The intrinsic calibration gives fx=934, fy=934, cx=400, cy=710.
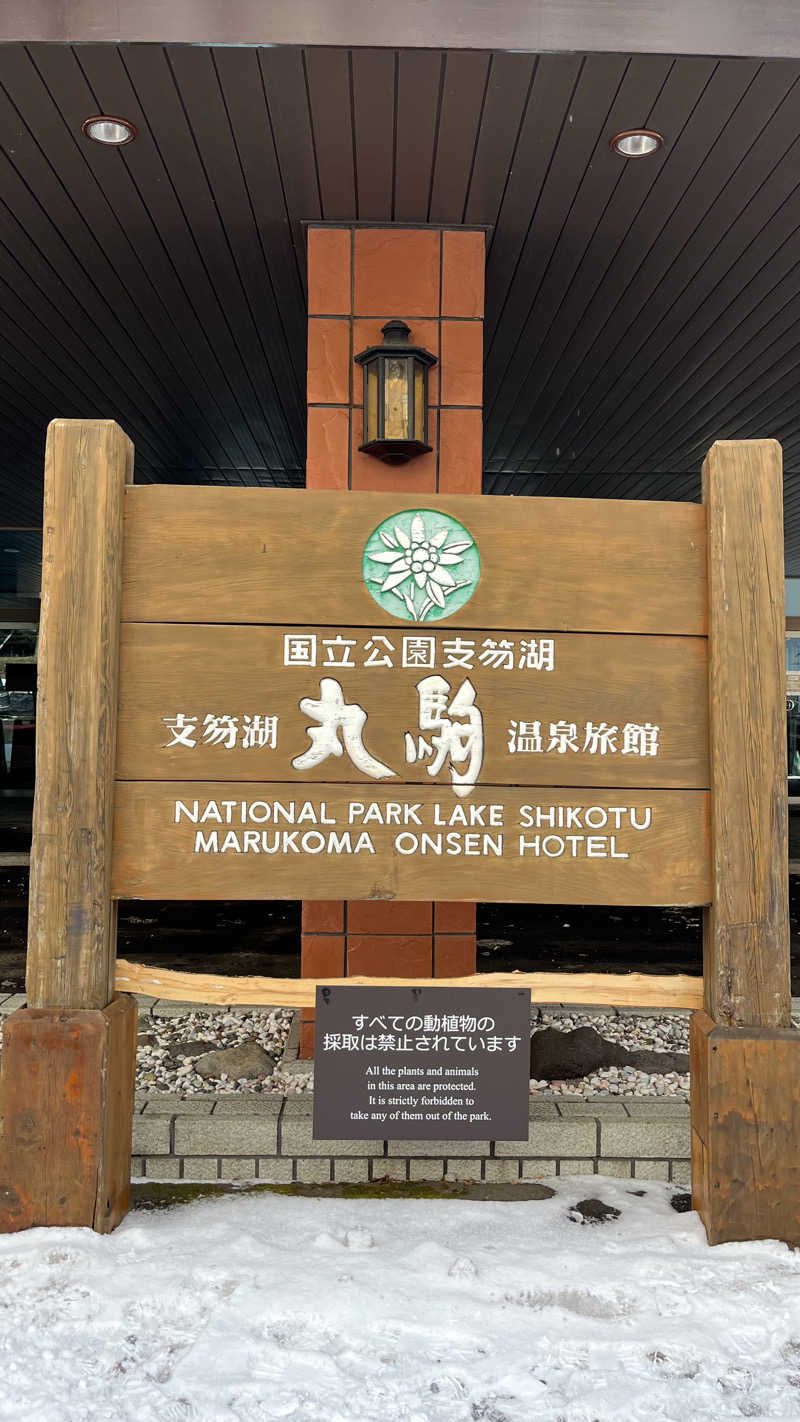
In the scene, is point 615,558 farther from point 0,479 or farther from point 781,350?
point 0,479

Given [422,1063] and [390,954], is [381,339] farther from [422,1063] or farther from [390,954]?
[422,1063]

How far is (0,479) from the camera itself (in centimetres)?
831

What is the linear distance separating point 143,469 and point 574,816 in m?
6.77

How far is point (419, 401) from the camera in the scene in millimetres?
3518

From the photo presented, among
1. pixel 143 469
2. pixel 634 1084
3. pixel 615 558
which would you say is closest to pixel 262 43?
pixel 615 558

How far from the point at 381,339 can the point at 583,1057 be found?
2804 mm

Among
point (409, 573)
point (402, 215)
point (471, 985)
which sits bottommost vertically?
point (471, 985)

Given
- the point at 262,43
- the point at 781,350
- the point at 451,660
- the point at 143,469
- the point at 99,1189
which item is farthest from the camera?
the point at 143,469

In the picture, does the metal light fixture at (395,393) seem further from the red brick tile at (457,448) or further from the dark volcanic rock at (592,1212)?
the dark volcanic rock at (592,1212)

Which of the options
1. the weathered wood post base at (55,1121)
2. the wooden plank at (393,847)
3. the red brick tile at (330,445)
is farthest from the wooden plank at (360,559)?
the red brick tile at (330,445)

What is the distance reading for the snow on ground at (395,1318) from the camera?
179cm

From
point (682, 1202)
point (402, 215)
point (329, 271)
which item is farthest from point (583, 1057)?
point (402, 215)

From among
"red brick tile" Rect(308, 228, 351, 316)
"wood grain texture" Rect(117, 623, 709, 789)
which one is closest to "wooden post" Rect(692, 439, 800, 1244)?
"wood grain texture" Rect(117, 623, 709, 789)

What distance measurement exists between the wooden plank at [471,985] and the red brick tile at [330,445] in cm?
197
